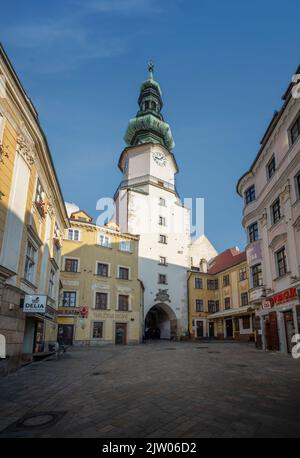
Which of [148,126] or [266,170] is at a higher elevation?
[148,126]

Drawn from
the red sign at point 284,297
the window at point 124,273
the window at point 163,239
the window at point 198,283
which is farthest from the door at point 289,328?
the window at point 198,283

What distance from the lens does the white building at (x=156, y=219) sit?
131 feet

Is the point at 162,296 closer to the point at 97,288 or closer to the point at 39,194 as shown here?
the point at 97,288

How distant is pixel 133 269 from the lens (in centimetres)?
3372

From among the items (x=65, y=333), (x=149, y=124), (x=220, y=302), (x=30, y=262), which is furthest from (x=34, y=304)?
(x=149, y=124)

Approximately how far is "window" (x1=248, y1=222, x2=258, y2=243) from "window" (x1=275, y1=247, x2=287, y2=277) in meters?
3.64

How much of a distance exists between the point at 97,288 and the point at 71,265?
3.56 meters

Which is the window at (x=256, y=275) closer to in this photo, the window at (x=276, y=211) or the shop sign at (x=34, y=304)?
the window at (x=276, y=211)

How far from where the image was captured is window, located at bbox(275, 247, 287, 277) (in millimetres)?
18233

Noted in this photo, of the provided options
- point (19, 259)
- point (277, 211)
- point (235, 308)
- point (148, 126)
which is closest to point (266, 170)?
point (277, 211)

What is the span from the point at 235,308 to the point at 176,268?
940cm

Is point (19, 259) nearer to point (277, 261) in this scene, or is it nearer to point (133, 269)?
point (277, 261)

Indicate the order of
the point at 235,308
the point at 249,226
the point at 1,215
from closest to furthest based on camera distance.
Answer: the point at 1,215
the point at 249,226
the point at 235,308

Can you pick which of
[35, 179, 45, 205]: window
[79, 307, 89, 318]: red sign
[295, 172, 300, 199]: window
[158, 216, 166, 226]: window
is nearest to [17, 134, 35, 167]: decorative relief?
[35, 179, 45, 205]: window
